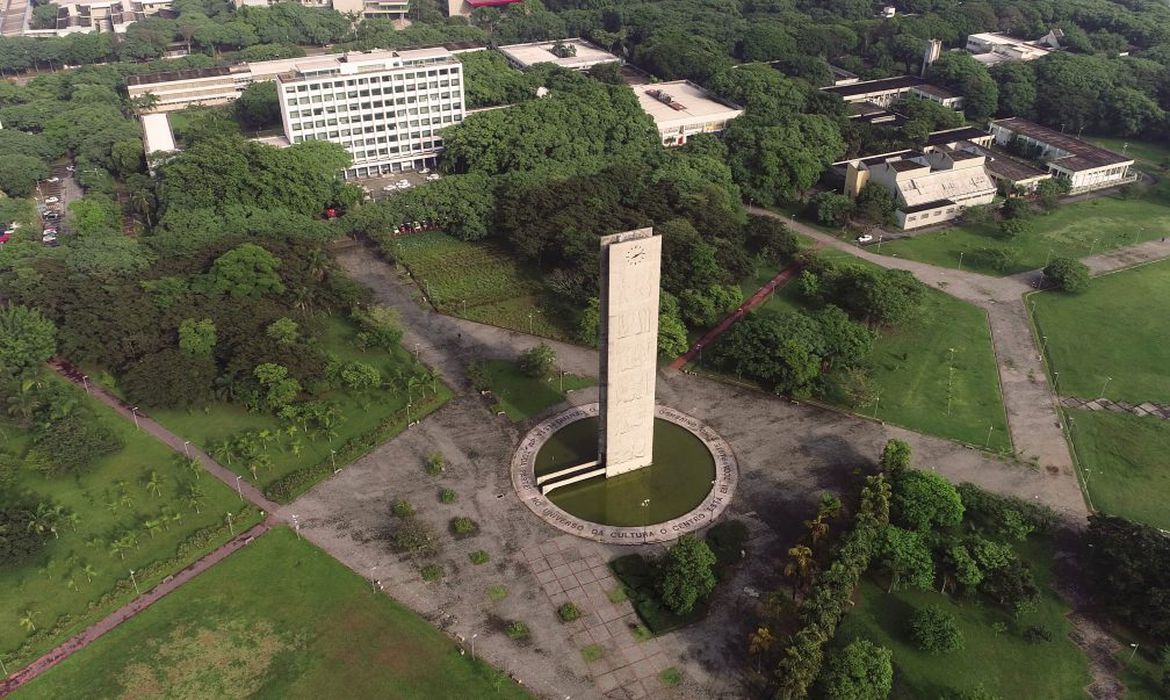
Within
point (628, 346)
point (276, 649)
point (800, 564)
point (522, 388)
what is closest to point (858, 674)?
point (800, 564)

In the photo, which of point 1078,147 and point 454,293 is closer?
point 454,293

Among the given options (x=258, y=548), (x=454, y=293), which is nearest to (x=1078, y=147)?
(x=454, y=293)

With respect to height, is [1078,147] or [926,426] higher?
[1078,147]

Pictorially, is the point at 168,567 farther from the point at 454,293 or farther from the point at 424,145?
the point at 424,145

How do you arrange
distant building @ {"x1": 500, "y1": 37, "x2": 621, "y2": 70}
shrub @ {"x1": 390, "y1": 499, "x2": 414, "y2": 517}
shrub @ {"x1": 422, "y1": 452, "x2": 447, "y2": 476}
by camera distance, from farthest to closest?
distant building @ {"x1": 500, "y1": 37, "x2": 621, "y2": 70}
shrub @ {"x1": 422, "y1": 452, "x2": 447, "y2": 476}
shrub @ {"x1": 390, "y1": 499, "x2": 414, "y2": 517}

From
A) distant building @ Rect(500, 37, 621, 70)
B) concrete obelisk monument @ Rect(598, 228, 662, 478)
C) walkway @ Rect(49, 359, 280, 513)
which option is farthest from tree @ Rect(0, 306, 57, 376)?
distant building @ Rect(500, 37, 621, 70)

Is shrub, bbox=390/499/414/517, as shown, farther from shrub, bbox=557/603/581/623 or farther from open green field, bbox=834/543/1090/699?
open green field, bbox=834/543/1090/699

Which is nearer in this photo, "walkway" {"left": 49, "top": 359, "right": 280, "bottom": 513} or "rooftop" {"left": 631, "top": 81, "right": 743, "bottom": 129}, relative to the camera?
"walkway" {"left": 49, "top": 359, "right": 280, "bottom": 513}
